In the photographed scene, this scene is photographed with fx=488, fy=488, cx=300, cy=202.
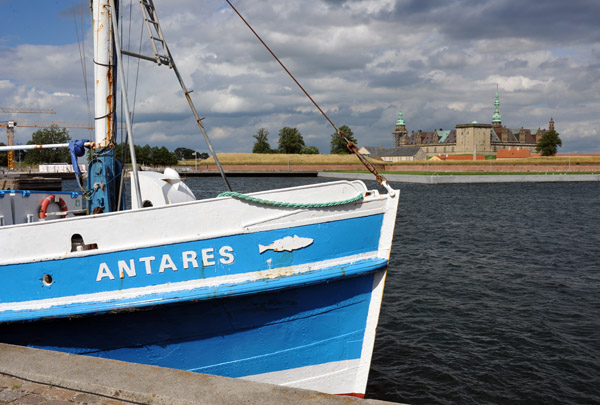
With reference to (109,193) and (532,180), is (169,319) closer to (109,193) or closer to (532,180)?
(109,193)

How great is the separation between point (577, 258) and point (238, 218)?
15951 millimetres

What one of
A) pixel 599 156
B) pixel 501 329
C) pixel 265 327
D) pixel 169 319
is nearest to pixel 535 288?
pixel 501 329

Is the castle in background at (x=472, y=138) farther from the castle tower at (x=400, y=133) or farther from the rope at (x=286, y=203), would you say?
the rope at (x=286, y=203)

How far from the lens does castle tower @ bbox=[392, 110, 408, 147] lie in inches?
7165

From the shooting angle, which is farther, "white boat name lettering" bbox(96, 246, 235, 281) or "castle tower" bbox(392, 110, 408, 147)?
"castle tower" bbox(392, 110, 408, 147)

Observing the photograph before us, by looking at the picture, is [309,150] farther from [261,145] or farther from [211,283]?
[211,283]

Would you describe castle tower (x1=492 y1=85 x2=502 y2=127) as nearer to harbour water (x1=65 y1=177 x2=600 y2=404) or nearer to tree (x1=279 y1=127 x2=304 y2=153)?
tree (x1=279 y1=127 x2=304 y2=153)

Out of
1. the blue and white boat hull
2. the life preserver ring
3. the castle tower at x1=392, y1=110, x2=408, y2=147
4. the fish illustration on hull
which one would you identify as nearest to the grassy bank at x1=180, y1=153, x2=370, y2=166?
the castle tower at x1=392, y1=110, x2=408, y2=147

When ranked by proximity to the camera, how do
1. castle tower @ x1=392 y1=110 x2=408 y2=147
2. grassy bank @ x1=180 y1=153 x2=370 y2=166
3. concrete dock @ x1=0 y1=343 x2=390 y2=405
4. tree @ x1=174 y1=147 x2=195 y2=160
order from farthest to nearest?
castle tower @ x1=392 y1=110 x2=408 y2=147, tree @ x1=174 y1=147 x2=195 y2=160, grassy bank @ x1=180 y1=153 x2=370 y2=166, concrete dock @ x1=0 y1=343 x2=390 y2=405

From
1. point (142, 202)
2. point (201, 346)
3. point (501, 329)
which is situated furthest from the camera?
point (501, 329)

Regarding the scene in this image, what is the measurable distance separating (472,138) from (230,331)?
162765 millimetres

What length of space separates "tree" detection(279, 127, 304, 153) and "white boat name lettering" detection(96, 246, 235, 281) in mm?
118737

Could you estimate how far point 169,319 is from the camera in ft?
18.0

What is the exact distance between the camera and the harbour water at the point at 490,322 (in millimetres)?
8133
